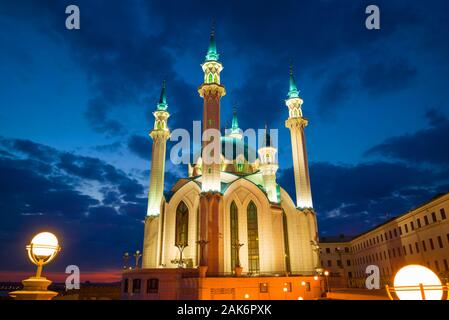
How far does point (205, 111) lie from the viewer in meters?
44.0

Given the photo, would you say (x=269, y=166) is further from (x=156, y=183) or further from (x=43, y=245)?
(x=43, y=245)

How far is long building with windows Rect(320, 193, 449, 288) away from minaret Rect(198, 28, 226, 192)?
17.9 metres

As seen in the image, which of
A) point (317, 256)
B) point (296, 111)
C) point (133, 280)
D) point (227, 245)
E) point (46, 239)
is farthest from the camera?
point (296, 111)

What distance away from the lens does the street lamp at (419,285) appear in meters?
4.65

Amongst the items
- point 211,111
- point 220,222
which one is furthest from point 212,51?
point 220,222

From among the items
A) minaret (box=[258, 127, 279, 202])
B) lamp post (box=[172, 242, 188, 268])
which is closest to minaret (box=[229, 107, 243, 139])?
minaret (box=[258, 127, 279, 202])

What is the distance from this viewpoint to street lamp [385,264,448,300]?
465 centimetres

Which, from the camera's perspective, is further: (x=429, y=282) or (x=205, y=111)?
(x=205, y=111)

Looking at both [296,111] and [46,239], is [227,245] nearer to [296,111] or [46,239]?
[296,111]

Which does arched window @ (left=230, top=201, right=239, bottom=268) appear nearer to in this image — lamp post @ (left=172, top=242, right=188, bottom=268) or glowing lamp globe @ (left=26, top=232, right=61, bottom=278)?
lamp post @ (left=172, top=242, right=188, bottom=268)

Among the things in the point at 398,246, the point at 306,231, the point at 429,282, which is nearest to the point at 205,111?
the point at 306,231

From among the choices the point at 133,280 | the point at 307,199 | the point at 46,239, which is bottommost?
the point at 133,280
